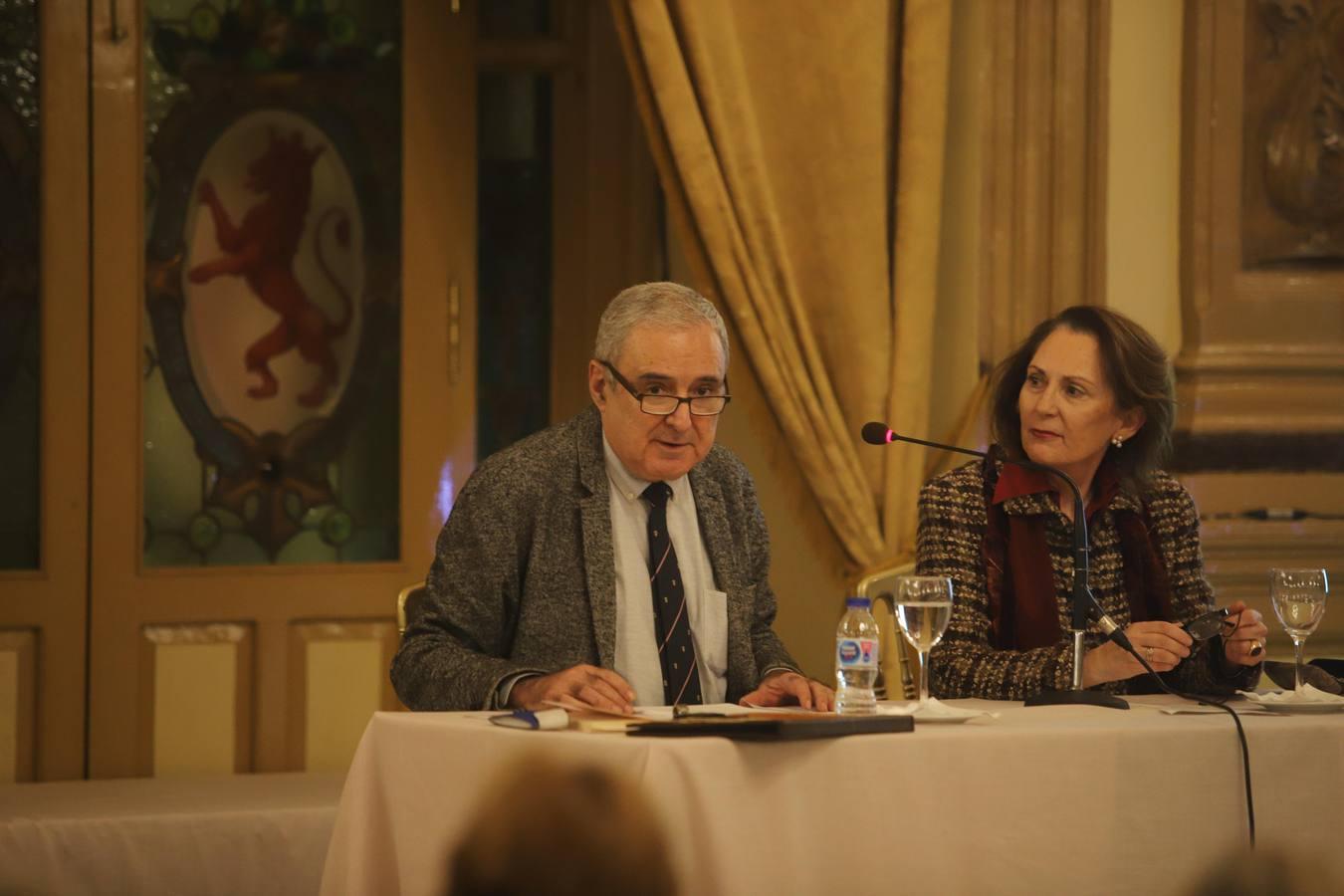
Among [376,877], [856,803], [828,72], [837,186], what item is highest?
[828,72]

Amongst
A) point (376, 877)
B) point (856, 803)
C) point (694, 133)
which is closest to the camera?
point (856, 803)

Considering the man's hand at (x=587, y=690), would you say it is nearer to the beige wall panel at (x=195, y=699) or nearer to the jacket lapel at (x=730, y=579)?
the jacket lapel at (x=730, y=579)

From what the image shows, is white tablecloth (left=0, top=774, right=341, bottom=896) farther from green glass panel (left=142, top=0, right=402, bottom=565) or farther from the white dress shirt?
the white dress shirt

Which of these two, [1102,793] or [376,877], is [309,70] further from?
[1102,793]

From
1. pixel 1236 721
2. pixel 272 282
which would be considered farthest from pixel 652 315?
pixel 272 282

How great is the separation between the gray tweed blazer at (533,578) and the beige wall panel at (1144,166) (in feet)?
6.15

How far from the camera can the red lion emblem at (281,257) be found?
4.28 m

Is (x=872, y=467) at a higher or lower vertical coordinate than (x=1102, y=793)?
higher

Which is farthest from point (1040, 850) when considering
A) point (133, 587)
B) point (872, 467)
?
point (133, 587)

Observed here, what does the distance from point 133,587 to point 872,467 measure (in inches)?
75.1

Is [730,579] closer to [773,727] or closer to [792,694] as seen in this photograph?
[792,694]

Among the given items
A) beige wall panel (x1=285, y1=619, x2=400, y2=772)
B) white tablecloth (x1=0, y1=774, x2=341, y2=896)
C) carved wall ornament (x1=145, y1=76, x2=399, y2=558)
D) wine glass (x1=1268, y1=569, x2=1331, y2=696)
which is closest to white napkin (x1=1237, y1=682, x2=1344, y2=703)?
wine glass (x1=1268, y1=569, x2=1331, y2=696)

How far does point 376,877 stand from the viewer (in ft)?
6.62

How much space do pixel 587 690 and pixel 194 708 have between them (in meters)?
2.44
